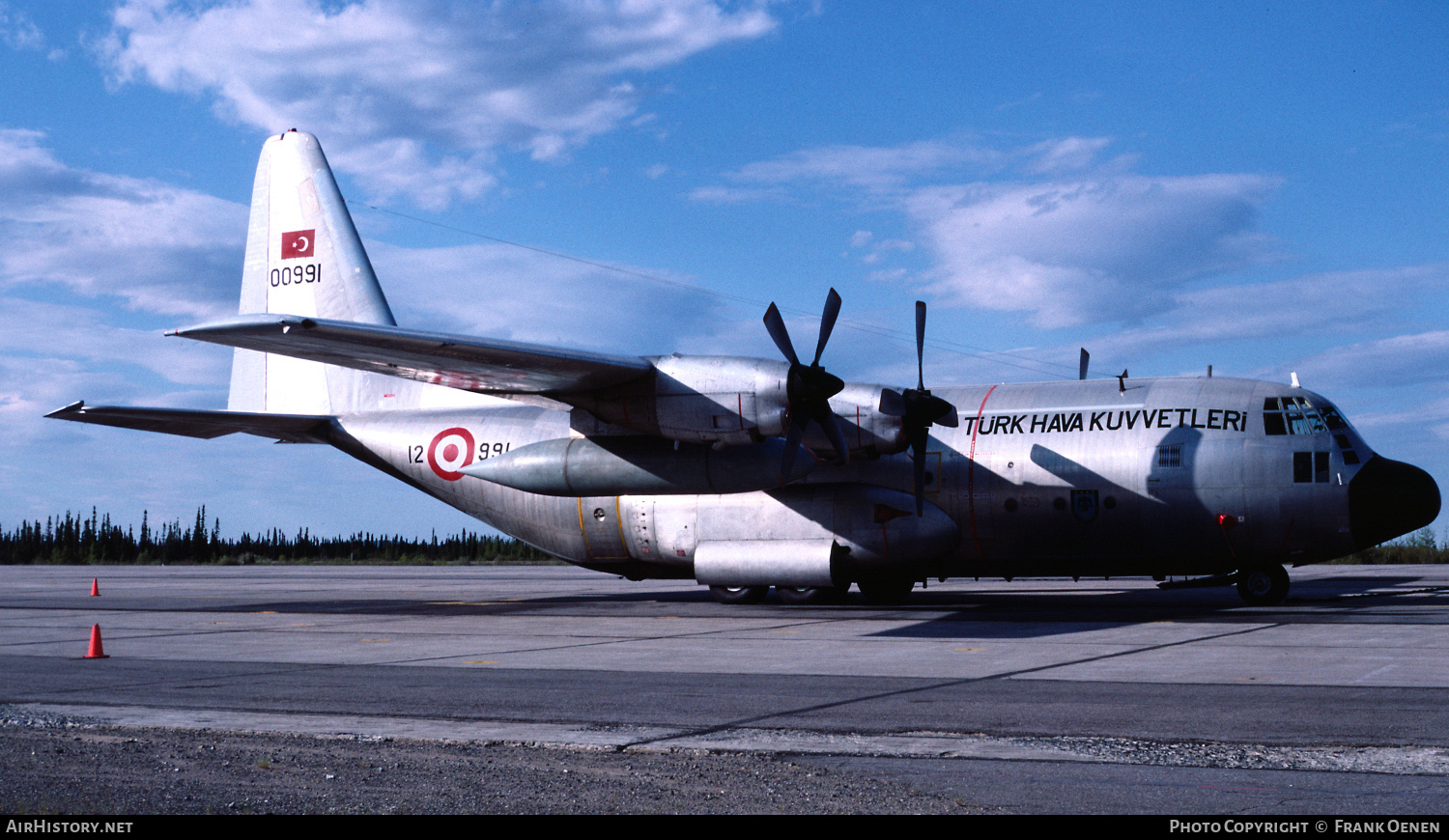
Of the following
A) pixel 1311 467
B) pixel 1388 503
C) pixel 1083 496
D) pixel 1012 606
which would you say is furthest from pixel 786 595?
pixel 1388 503

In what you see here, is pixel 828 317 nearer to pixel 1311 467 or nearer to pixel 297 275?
pixel 1311 467

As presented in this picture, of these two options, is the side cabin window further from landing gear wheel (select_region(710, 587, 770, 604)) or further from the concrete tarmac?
landing gear wheel (select_region(710, 587, 770, 604))

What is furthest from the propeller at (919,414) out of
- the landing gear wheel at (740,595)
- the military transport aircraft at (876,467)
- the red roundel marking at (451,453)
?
the red roundel marking at (451,453)

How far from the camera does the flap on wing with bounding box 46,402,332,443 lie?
77.9ft

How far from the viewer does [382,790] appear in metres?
7.29

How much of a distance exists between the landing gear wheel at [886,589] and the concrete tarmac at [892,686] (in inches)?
19.7

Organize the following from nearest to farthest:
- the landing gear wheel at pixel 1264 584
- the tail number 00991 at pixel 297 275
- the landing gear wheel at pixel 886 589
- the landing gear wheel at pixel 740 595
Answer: the landing gear wheel at pixel 1264 584 < the landing gear wheel at pixel 886 589 < the landing gear wheel at pixel 740 595 < the tail number 00991 at pixel 297 275

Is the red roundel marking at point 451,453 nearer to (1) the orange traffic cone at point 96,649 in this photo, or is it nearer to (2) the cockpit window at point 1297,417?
(1) the orange traffic cone at point 96,649

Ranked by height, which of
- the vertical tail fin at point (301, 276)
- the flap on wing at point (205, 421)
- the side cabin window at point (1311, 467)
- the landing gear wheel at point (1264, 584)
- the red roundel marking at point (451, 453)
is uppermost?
the vertical tail fin at point (301, 276)

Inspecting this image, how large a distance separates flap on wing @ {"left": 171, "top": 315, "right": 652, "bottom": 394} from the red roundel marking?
415 cm

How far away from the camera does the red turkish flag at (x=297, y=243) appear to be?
97.8 feet

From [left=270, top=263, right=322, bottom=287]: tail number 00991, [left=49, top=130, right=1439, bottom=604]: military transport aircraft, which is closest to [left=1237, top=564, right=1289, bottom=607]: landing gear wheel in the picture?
[left=49, top=130, right=1439, bottom=604]: military transport aircraft

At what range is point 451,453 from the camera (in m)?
26.7

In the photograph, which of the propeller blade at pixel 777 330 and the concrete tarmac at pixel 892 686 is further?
the propeller blade at pixel 777 330
